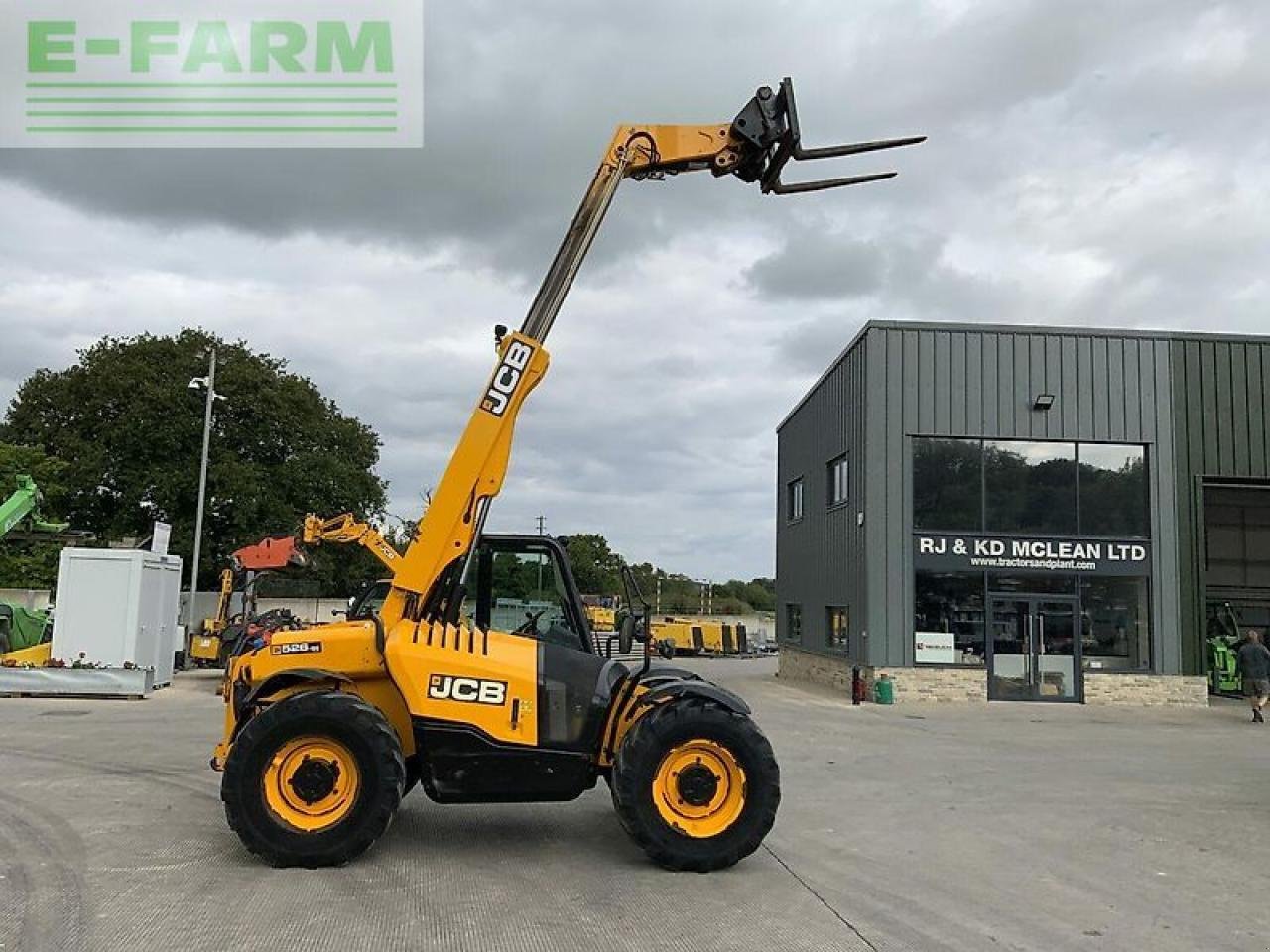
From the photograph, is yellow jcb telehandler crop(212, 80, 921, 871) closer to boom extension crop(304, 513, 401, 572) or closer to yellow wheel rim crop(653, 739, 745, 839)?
yellow wheel rim crop(653, 739, 745, 839)

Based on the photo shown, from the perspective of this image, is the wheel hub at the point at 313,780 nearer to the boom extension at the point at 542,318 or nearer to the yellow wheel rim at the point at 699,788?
the boom extension at the point at 542,318

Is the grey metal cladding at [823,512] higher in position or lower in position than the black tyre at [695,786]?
higher

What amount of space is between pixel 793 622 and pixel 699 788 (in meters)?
23.8

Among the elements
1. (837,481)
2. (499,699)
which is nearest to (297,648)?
(499,699)

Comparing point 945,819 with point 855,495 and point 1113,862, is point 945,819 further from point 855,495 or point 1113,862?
point 855,495

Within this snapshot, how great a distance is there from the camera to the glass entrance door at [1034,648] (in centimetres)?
2112

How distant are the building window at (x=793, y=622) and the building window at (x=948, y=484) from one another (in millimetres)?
8229

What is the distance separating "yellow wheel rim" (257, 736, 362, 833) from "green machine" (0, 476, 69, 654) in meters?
18.0

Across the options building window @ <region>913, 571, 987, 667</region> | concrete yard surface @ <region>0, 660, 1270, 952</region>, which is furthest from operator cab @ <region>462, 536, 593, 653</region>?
building window @ <region>913, 571, 987, 667</region>

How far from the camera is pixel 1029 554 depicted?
2131cm

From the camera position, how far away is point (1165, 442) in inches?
858

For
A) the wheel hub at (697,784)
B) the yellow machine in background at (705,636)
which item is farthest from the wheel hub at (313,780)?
the yellow machine in background at (705,636)

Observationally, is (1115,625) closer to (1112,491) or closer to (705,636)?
(1112,491)

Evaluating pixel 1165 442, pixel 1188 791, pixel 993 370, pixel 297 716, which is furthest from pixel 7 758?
pixel 1165 442
